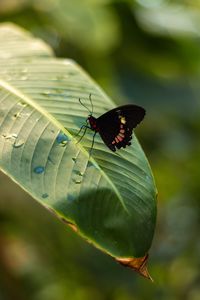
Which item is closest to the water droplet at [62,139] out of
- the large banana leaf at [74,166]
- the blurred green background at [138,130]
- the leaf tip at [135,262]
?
the large banana leaf at [74,166]

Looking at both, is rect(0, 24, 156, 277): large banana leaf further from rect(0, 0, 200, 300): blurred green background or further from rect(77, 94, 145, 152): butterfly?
rect(0, 0, 200, 300): blurred green background

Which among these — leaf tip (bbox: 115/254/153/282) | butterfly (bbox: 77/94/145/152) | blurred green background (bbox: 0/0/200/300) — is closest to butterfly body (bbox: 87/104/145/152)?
butterfly (bbox: 77/94/145/152)

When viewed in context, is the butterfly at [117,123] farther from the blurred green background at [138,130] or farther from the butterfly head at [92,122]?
the blurred green background at [138,130]

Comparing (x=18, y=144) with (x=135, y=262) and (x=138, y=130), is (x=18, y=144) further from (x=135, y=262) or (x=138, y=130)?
(x=138, y=130)

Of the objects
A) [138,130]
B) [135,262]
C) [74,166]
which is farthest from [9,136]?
[138,130]

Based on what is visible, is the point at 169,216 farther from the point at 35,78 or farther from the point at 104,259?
the point at 35,78

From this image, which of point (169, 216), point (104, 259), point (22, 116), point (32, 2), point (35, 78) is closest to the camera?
point (22, 116)

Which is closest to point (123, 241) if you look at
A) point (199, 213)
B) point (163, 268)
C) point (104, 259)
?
point (104, 259)

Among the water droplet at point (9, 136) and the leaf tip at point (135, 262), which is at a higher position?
the water droplet at point (9, 136)
